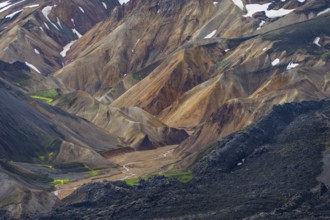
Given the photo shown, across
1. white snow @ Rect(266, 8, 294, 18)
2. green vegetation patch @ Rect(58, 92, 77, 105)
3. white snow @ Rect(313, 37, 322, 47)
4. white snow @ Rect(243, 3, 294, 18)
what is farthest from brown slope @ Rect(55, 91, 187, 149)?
white snow @ Rect(243, 3, 294, 18)

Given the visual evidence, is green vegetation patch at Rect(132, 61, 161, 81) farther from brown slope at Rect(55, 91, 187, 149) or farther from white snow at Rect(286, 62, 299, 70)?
white snow at Rect(286, 62, 299, 70)

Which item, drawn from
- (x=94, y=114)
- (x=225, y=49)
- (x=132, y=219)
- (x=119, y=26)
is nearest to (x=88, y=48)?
(x=119, y=26)

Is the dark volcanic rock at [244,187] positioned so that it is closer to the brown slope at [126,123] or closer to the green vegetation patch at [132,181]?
the green vegetation patch at [132,181]

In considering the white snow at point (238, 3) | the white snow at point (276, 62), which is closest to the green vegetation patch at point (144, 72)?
the white snow at point (238, 3)

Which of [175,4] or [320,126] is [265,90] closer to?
[320,126]

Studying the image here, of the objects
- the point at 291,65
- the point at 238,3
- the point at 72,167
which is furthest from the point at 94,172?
the point at 238,3
